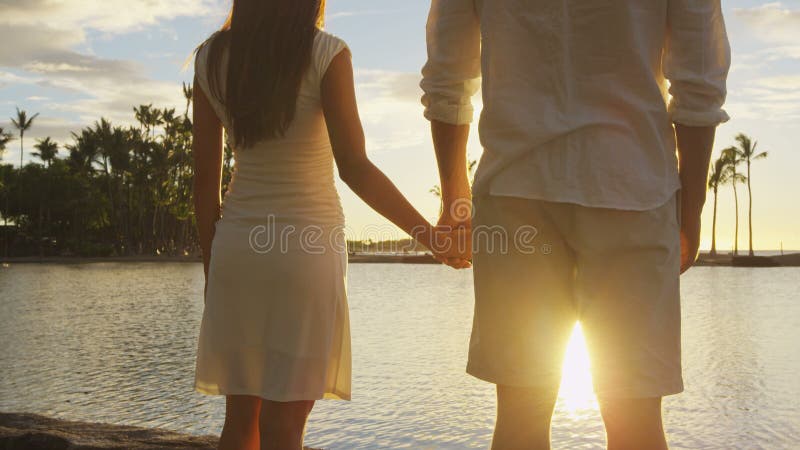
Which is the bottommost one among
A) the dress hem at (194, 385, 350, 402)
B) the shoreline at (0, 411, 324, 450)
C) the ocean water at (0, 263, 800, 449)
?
the ocean water at (0, 263, 800, 449)

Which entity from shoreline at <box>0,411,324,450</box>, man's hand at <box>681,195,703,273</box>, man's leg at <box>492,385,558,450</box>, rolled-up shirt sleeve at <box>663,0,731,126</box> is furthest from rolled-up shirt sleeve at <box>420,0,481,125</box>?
shoreline at <box>0,411,324,450</box>

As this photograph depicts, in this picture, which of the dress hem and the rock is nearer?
the dress hem

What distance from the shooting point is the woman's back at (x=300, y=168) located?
1.92 m

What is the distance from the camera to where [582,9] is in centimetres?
148

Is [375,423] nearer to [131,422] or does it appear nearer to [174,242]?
[131,422]

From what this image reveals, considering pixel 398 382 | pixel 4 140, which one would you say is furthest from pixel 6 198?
pixel 398 382

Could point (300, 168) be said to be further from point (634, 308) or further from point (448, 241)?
point (634, 308)

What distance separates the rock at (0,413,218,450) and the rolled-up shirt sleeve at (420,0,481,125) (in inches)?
94.4

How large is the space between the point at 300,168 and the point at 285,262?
0.77 feet

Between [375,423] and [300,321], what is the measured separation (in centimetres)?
428

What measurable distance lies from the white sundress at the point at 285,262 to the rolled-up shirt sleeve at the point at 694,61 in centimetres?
80

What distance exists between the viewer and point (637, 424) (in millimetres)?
1450

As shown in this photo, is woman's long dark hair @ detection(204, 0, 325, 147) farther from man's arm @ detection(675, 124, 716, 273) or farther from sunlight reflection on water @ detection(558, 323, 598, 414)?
sunlight reflection on water @ detection(558, 323, 598, 414)

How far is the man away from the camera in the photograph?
1438 mm
